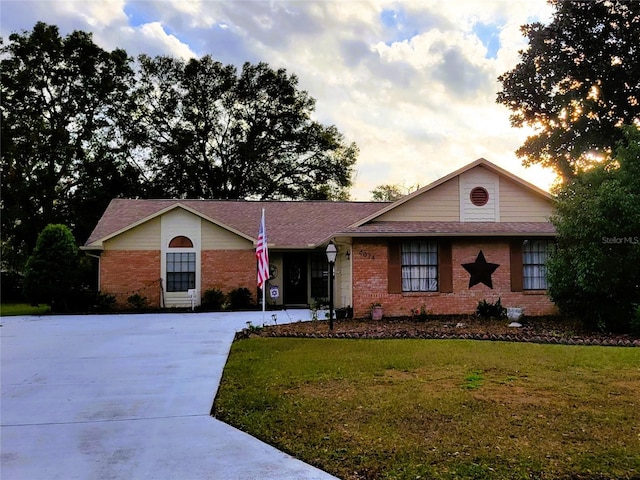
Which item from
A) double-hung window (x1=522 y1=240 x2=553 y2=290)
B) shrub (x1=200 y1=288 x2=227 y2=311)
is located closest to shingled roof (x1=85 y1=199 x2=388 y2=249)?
shrub (x1=200 y1=288 x2=227 y2=311)

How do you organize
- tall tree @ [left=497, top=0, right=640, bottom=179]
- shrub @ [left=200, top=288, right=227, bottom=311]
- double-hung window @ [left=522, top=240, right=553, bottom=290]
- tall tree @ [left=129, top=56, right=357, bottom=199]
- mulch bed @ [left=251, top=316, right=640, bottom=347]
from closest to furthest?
mulch bed @ [left=251, top=316, right=640, bottom=347] → double-hung window @ [left=522, top=240, right=553, bottom=290] → shrub @ [left=200, top=288, right=227, bottom=311] → tall tree @ [left=497, top=0, right=640, bottom=179] → tall tree @ [left=129, top=56, right=357, bottom=199]

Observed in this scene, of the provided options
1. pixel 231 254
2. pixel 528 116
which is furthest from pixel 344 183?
pixel 231 254

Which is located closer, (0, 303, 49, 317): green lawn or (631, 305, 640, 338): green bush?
(631, 305, 640, 338): green bush

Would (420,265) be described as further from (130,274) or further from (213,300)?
(130,274)

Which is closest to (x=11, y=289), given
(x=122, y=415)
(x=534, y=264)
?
(x=534, y=264)

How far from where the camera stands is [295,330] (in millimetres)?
11992

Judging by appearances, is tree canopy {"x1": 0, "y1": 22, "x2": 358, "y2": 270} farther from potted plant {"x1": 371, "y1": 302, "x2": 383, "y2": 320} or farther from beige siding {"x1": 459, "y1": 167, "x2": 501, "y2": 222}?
potted plant {"x1": 371, "y1": 302, "x2": 383, "y2": 320}

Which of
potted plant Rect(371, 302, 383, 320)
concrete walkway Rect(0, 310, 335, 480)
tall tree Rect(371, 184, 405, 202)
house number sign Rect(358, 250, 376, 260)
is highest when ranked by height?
tall tree Rect(371, 184, 405, 202)

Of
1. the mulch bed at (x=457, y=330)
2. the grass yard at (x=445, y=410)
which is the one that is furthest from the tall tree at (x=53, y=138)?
the grass yard at (x=445, y=410)

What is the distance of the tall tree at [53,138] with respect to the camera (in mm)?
30203

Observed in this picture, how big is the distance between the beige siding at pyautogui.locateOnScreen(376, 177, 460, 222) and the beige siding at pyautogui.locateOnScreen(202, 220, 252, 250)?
656cm

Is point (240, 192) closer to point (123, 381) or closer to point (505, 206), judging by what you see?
point (505, 206)

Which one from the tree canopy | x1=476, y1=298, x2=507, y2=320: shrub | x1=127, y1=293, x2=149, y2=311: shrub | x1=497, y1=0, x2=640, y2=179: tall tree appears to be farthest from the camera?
the tree canopy

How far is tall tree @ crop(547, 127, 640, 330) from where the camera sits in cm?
1084
